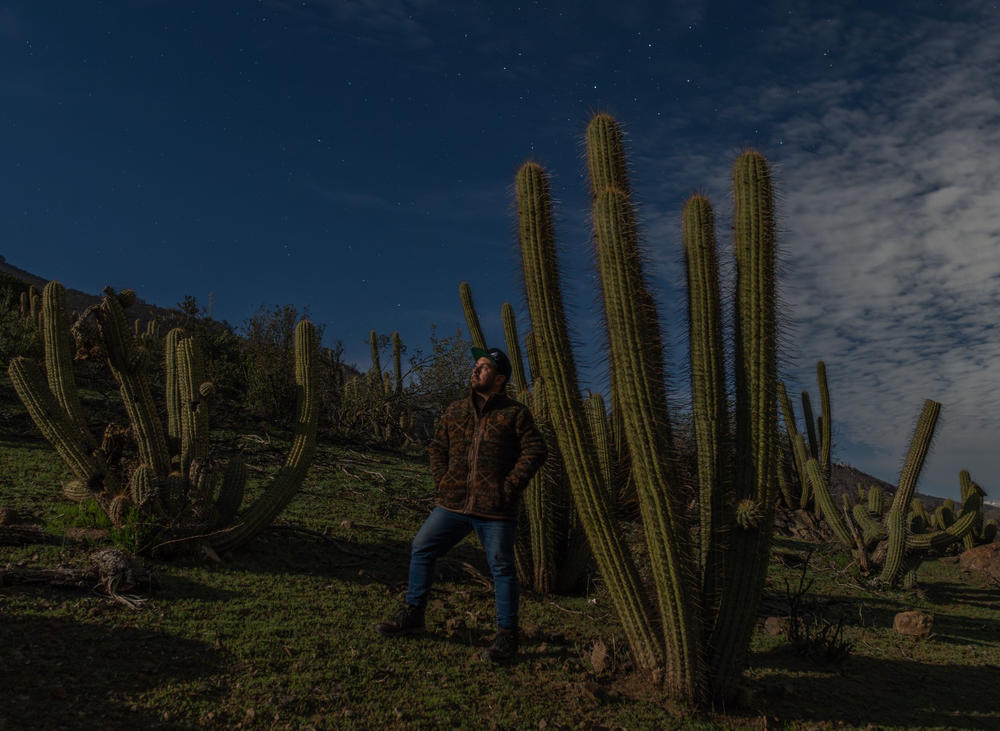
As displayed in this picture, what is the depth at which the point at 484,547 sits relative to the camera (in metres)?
4.34

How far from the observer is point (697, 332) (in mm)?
4223

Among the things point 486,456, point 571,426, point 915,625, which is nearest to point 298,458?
point 486,456

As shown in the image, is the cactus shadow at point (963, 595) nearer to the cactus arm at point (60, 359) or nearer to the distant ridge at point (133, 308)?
the cactus arm at point (60, 359)

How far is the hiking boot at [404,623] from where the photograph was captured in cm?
423

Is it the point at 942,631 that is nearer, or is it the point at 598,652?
the point at 598,652

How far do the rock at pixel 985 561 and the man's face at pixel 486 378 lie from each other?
10.2m

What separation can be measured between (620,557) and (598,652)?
2.25 feet

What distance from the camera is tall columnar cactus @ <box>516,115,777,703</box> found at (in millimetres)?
3916

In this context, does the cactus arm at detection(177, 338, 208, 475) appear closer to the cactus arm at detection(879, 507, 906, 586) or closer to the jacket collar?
the jacket collar

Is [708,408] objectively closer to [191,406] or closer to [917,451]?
[191,406]

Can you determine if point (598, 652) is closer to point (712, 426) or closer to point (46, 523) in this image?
point (712, 426)

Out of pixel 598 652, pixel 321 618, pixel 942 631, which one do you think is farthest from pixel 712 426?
pixel 942 631

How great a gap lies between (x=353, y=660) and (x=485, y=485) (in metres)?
1.28

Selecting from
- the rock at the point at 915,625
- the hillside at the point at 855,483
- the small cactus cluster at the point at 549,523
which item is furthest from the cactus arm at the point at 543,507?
the hillside at the point at 855,483
